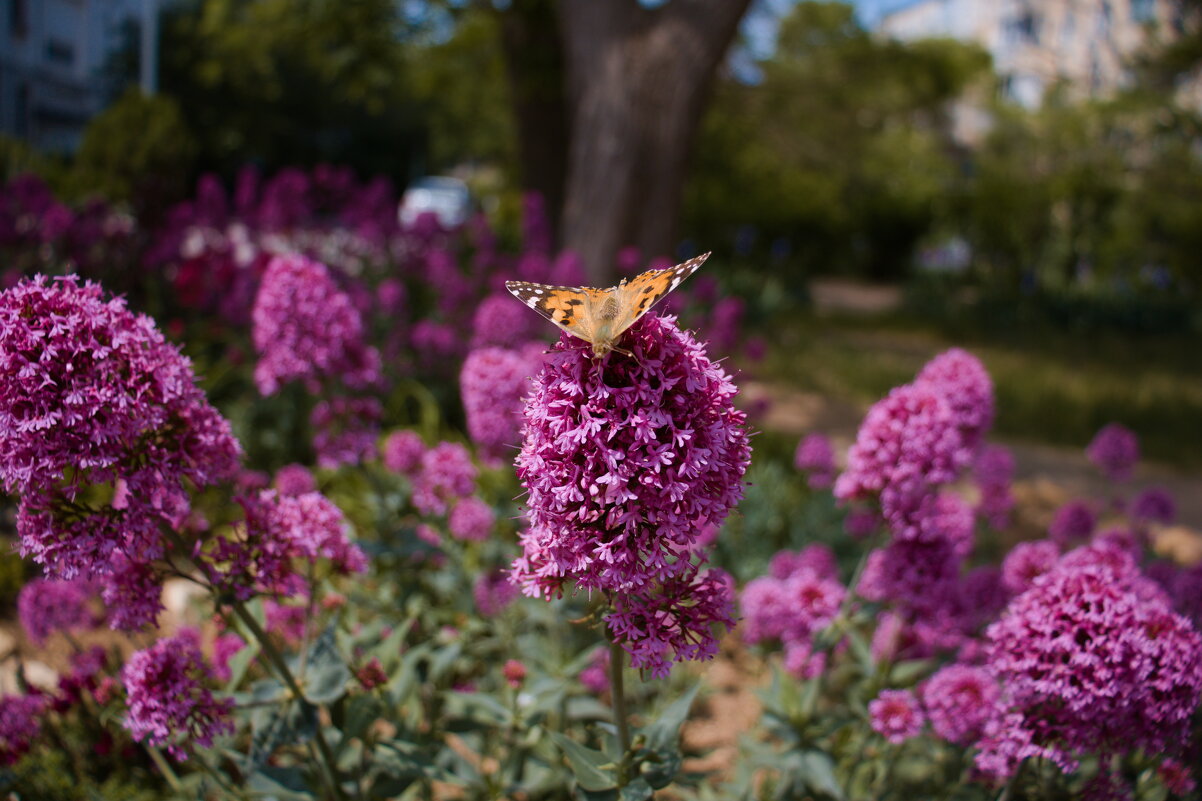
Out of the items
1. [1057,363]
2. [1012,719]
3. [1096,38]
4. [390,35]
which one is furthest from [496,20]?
[1012,719]

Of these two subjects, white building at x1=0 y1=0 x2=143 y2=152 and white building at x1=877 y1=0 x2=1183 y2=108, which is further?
white building at x1=877 y1=0 x2=1183 y2=108

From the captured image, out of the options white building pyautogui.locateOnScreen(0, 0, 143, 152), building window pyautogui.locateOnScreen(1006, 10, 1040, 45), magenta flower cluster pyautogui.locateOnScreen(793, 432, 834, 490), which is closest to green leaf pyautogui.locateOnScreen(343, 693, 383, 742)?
magenta flower cluster pyautogui.locateOnScreen(793, 432, 834, 490)

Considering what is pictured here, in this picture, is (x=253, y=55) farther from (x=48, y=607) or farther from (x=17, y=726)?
(x=17, y=726)

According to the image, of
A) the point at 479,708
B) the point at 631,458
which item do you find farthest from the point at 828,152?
the point at 631,458

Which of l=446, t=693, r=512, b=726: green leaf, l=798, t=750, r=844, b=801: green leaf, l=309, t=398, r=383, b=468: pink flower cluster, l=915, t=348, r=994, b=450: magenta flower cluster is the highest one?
l=915, t=348, r=994, b=450: magenta flower cluster

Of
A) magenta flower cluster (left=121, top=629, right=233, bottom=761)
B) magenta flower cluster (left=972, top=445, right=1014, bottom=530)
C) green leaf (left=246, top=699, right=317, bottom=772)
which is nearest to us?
magenta flower cluster (left=121, top=629, right=233, bottom=761)

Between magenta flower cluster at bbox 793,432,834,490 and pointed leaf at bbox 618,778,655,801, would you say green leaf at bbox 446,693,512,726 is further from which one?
magenta flower cluster at bbox 793,432,834,490

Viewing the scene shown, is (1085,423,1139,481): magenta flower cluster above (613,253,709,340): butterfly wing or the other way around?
the other way around
